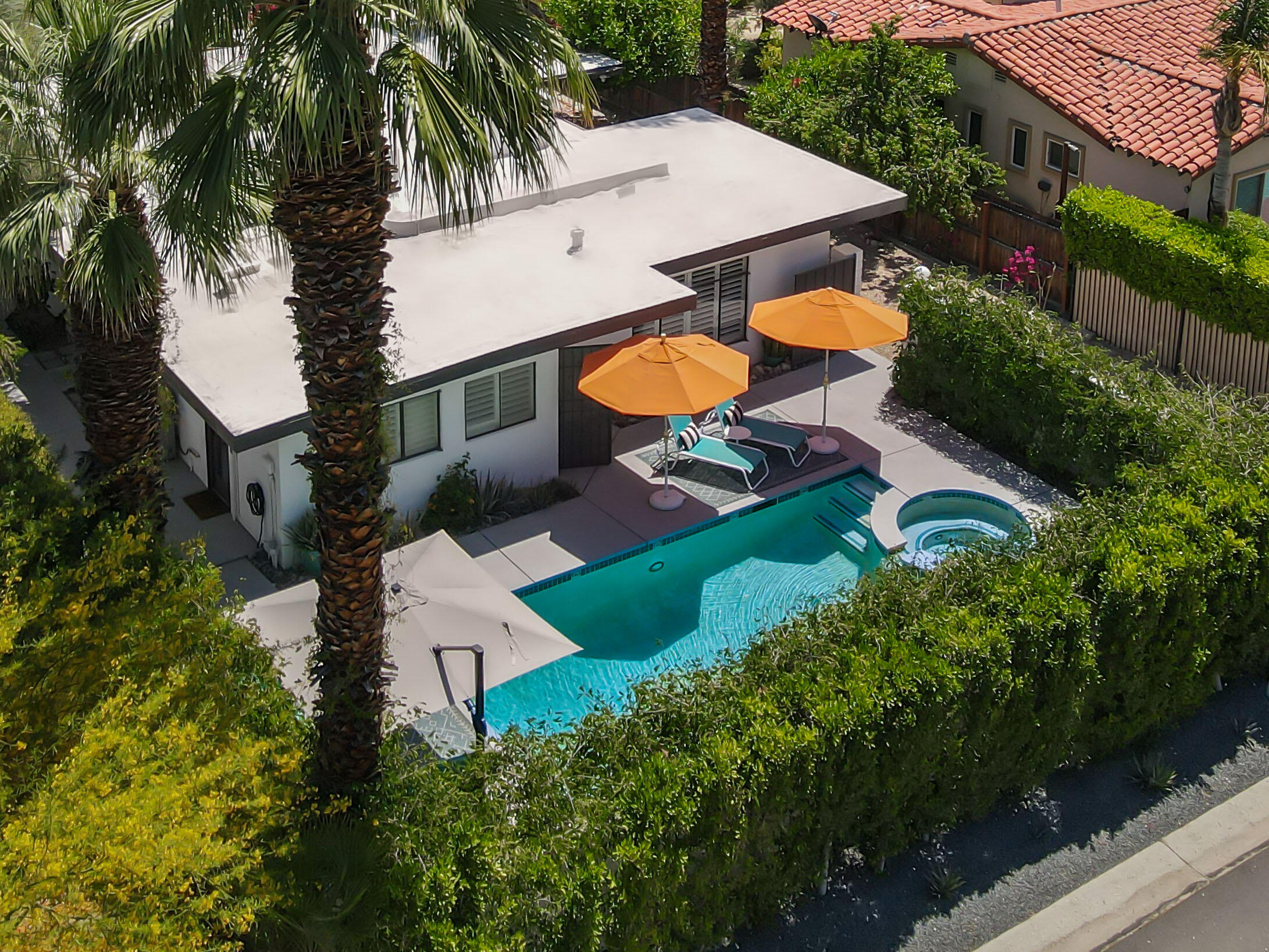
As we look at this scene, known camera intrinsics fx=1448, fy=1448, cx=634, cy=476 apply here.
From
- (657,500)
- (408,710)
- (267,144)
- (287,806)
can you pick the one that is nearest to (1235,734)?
(657,500)

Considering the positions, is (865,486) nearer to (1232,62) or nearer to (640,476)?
(640,476)

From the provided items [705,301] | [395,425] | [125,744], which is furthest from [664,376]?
[125,744]

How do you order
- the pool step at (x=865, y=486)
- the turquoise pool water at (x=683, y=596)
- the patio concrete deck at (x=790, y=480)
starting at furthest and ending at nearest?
the pool step at (x=865, y=486), the patio concrete deck at (x=790, y=480), the turquoise pool water at (x=683, y=596)

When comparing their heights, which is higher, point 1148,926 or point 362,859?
point 362,859

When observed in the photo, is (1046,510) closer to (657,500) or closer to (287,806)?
Answer: (657,500)

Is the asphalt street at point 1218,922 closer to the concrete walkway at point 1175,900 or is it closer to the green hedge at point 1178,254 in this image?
the concrete walkway at point 1175,900

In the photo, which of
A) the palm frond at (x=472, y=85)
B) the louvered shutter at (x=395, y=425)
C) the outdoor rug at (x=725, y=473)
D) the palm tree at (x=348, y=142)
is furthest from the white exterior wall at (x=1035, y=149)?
the palm tree at (x=348, y=142)
